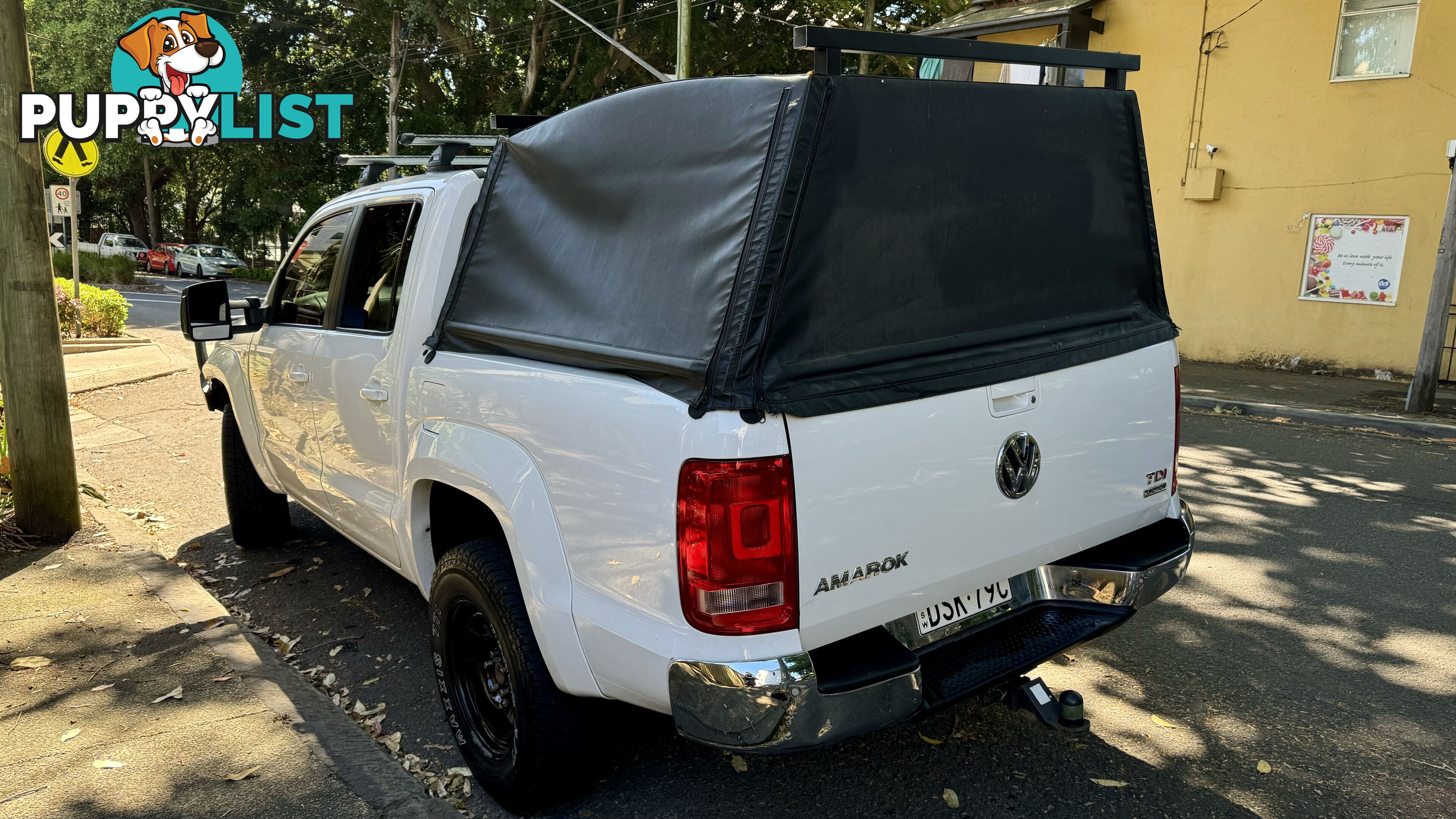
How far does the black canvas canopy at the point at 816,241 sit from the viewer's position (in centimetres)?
244

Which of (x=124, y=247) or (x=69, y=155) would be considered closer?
(x=69, y=155)

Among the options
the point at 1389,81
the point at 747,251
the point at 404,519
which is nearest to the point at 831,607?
the point at 747,251

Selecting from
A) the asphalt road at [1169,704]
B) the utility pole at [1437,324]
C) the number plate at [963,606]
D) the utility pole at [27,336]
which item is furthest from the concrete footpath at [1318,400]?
the utility pole at [27,336]

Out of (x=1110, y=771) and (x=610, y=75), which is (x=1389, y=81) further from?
(x=610, y=75)

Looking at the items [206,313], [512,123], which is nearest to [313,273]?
[206,313]

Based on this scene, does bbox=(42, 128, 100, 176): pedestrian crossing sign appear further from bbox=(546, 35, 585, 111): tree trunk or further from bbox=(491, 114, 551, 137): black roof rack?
bbox=(546, 35, 585, 111): tree trunk

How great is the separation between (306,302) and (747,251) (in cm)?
285

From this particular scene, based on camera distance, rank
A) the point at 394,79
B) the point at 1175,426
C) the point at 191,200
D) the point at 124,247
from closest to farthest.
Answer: the point at 1175,426 < the point at 394,79 < the point at 124,247 < the point at 191,200

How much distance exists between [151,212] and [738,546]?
49324mm

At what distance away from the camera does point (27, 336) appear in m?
5.23

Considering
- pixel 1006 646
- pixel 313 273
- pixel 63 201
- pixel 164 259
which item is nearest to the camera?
pixel 1006 646

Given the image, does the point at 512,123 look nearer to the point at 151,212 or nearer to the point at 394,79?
the point at 394,79

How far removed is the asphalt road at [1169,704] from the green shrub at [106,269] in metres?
28.5

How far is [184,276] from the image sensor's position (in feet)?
126
